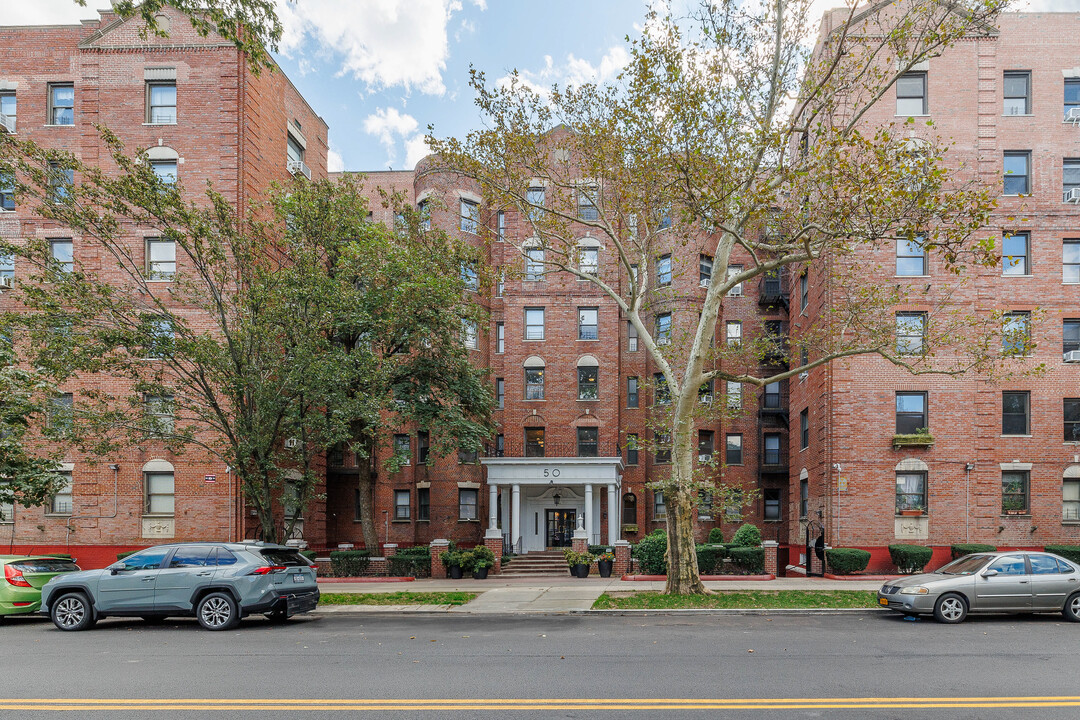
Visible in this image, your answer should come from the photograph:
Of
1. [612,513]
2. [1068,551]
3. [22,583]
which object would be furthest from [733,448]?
[22,583]

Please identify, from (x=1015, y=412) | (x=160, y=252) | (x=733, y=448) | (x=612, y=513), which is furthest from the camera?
(x=733, y=448)

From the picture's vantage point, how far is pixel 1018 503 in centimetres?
2495

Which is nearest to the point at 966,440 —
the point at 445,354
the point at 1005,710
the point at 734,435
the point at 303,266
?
the point at 734,435

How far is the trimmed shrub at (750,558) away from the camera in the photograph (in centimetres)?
2308

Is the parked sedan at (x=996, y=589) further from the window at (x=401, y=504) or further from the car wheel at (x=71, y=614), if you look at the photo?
the window at (x=401, y=504)

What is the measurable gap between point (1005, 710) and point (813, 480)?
65.5 ft

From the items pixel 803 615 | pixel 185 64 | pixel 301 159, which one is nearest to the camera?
pixel 803 615

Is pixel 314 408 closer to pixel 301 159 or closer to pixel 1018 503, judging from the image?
pixel 301 159

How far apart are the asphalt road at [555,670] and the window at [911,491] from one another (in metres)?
11.0

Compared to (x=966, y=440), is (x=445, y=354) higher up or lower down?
higher up

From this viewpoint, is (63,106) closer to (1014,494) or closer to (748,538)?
(748,538)

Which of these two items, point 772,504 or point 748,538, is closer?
point 748,538

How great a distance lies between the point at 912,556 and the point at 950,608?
10.3 m

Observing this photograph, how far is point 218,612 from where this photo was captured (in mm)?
13555
